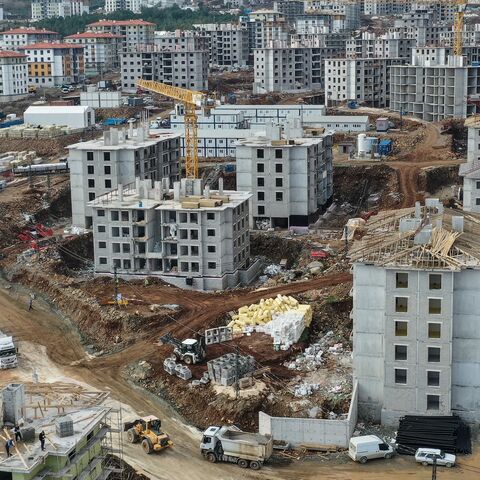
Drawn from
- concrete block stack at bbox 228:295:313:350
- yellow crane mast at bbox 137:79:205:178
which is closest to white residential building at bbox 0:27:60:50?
yellow crane mast at bbox 137:79:205:178

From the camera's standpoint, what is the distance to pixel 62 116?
128500 millimetres

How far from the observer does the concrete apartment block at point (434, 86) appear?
11906 cm

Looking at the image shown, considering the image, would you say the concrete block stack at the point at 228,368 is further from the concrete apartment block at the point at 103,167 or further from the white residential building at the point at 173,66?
the white residential building at the point at 173,66

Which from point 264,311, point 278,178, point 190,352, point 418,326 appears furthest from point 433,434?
point 278,178

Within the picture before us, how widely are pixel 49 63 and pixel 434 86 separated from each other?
7832 cm

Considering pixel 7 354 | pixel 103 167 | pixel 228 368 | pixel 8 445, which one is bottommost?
pixel 7 354

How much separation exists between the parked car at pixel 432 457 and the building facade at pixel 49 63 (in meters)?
144

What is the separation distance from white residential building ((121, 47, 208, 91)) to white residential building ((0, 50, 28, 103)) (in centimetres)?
1742

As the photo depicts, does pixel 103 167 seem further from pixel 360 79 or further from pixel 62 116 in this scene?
pixel 360 79

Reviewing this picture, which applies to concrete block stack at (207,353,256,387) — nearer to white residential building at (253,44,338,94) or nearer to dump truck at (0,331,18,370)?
dump truck at (0,331,18,370)

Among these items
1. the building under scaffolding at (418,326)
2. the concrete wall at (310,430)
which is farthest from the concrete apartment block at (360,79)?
the concrete wall at (310,430)

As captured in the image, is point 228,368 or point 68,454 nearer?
point 68,454

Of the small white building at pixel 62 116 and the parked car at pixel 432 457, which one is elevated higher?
the small white building at pixel 62 116

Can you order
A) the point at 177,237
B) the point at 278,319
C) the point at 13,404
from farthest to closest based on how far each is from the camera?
the point at 177,237
the point at 278,319
the point at 13,404
